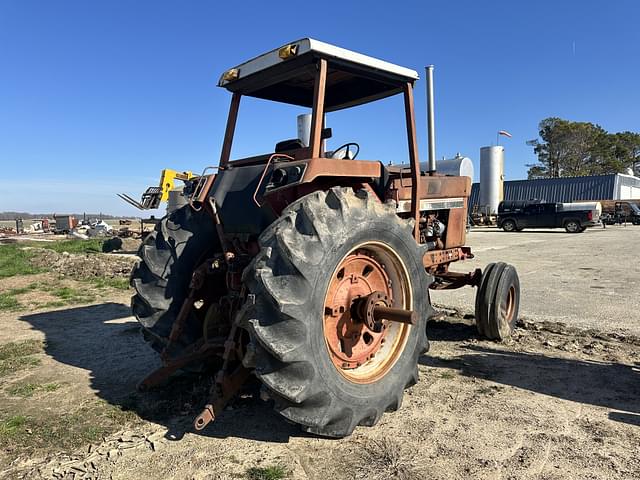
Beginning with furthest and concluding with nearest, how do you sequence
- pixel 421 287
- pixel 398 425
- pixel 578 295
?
pixel 578 295 → pixel 421 287 → pixel 398 425

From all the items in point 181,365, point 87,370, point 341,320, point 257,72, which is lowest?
point 87,370

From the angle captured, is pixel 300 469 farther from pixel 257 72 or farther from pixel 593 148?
pixel 593 148

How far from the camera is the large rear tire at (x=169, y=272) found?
3.84m

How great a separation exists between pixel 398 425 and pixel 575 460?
3.52 feet

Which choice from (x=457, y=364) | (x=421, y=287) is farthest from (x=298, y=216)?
(x=457, y=364)

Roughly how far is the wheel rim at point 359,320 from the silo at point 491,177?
3456 cm

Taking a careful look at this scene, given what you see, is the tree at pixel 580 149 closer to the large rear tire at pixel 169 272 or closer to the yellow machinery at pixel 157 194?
the yellow machinery at pixel 157 194

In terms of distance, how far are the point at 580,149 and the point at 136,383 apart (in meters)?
60.5

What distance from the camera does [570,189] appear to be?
142 feet

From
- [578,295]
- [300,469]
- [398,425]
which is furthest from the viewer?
[578,295]

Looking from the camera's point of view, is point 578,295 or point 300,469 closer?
point 300,469

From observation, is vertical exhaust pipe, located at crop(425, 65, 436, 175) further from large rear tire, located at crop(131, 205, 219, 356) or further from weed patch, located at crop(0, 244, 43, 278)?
weed patch, located at crop(0, 244, 43, 278)

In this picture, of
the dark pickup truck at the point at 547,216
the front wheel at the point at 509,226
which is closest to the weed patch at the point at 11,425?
the dark pickup truck at the point at 547,216

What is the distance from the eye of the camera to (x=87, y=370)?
4.67 m
